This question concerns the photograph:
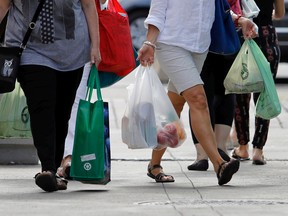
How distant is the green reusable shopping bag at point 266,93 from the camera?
28.5 feet

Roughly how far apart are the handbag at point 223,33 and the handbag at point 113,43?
0.58 metres

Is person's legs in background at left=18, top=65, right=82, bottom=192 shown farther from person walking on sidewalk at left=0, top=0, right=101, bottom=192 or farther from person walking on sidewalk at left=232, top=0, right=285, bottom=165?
person walking on sidewalk at left=232, top=0, right=285, bottom=165

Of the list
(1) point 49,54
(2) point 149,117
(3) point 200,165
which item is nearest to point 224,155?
(3) point 200,165

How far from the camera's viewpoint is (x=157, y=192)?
7.82 m

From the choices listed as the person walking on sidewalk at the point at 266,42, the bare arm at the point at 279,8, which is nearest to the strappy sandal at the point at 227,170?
the person walking on sidewalk at the point at 266,42

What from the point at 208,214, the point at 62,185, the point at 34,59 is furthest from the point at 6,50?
the point at 208,214

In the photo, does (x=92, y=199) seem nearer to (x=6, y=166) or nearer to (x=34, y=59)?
(x=34, y=59)

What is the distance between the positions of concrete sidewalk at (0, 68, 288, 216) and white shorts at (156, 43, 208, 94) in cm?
68

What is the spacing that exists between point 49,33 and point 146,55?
2.37 feet

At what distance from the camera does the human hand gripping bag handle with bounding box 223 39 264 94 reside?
870 centimetres

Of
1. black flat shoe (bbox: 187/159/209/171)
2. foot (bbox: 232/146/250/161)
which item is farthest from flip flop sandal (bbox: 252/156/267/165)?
black flat shoe (bbox: 187/159/209/171)

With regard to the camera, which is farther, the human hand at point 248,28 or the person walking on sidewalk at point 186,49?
the human hand at point 248,28

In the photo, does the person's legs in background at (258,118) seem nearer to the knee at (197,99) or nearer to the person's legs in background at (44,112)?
the knee at (197,99)

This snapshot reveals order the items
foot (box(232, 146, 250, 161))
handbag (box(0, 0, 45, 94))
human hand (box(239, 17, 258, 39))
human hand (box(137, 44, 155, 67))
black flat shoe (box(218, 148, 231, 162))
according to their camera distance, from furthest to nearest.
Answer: foot (box(232, 146, 250, 161)) < black flat shoe (box(218, 148, 231, 162)) < human hand (box(239, 17, 258, 39)) < human hand (box(137, 44, 155, 67)) < handbag (box(0, 0, 45, 94))
